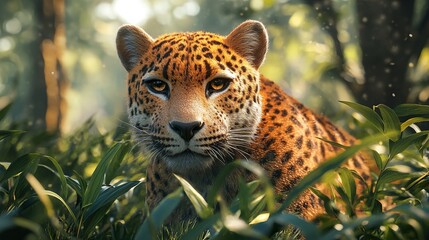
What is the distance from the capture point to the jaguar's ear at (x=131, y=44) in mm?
4664

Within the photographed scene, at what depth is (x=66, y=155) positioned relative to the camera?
652cm

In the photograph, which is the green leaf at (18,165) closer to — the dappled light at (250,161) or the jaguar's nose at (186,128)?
the dappled light at (250,161)

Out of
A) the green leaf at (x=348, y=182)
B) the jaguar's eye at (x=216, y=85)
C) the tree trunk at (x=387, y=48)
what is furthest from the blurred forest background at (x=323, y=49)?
the green leaf at (x=348, y=182)

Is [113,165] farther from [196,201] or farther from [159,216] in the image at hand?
[159,216]

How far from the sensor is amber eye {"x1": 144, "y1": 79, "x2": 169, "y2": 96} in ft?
14.1

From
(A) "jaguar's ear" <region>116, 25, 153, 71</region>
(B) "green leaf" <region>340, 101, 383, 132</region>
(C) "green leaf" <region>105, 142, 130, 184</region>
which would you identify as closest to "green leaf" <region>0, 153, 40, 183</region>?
(C) "green leaf" <region>105, 142, 130, 184</region>

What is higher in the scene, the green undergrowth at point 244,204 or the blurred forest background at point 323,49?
the green undergrowth at point 244,204

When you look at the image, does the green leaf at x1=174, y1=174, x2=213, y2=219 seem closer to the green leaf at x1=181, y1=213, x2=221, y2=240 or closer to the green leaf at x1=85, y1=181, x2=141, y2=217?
the green leaf at x1=181, y1=213, x2=221, y2=240

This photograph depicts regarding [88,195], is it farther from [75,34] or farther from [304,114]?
[75,34]

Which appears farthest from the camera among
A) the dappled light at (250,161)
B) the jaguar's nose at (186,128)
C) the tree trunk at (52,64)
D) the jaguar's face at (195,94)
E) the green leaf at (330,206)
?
the tree trunk at (52,64)

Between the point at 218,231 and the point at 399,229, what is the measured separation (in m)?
0.88

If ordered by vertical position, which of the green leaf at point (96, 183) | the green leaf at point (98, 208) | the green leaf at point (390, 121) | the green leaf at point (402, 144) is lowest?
the green leaf at point (98, 208)

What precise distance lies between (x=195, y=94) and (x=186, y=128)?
306mm

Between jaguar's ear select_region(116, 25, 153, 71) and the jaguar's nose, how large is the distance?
889 millimetres
